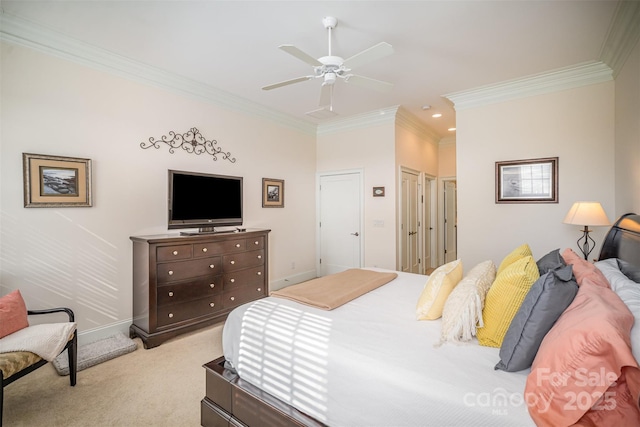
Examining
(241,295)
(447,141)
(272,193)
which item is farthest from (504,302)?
(447,141)

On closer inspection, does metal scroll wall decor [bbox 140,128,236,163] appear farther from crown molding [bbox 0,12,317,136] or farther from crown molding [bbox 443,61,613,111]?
crown molding [bbox 443,61,613,111]

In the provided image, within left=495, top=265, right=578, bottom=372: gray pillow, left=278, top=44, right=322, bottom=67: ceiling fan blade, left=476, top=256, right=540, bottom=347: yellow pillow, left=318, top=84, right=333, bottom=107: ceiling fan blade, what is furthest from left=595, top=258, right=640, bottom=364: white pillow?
left=318, top=84, right=333, bottom=107: ceiling fan blade

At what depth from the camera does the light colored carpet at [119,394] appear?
1.86 m

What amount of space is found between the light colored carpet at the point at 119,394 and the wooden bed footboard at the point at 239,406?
0.67 feet

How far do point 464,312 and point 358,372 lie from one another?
0.63 m

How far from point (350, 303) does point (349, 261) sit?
3.06 metres

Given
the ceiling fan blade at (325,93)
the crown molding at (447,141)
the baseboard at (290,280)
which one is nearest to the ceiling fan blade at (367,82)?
the ceiling fan blade at (325,93)

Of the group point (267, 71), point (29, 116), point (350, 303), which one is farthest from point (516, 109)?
point (29, 116)

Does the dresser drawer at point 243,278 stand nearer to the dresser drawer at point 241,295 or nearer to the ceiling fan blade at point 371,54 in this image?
the dresser drawer at point 241,295

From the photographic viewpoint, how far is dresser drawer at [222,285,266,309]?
132 inches

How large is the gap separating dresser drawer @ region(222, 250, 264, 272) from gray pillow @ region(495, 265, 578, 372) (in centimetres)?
280

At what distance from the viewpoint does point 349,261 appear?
5.11m

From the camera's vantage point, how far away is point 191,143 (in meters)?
3.59

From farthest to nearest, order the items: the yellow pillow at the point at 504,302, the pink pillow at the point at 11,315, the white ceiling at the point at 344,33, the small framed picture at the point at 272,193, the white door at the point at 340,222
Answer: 1. the white door at the point at 340,222
2. the small framed picture at the point at 272,193
3. the white ceiling at the point at 344,33
4. the pink pillow at the point at 11,315
5. the yellow pillow at the point at 504,302
